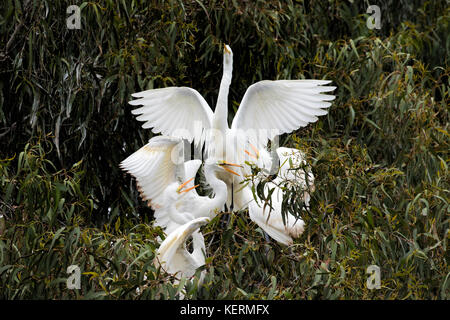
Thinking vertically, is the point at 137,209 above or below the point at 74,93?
below

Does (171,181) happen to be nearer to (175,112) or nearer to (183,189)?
(183,189)

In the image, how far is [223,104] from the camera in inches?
205

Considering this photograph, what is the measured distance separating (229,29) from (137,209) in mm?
1102

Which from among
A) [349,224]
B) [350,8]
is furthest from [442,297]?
[350,8]

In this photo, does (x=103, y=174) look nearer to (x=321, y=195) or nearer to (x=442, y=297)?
(x=321, y=195)

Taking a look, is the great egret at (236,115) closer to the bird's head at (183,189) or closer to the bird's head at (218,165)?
the bird's head at (218,165)

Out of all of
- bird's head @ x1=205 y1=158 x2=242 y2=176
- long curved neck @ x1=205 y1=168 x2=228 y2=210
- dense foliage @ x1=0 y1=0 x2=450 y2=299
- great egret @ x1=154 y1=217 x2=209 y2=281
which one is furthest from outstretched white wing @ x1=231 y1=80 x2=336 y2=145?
great egret @ x1=154 y1=217 x2=209 y2=281

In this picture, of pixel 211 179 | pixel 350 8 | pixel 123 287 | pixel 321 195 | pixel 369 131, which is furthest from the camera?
pixel 350 8

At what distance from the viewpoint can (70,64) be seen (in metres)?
5.30

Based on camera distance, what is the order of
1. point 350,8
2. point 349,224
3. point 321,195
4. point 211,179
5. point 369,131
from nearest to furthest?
point 349,224, point 321,195, point 211,179, point 369,131, point 350,8

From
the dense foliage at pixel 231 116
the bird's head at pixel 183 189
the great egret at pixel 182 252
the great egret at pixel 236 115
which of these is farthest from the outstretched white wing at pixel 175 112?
the great egret at pixel 182 252

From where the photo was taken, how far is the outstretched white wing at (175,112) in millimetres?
5254

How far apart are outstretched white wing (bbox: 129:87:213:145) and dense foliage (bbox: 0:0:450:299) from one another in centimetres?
15

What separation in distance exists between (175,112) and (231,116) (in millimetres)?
620
